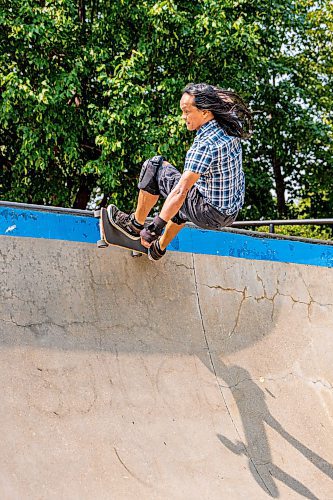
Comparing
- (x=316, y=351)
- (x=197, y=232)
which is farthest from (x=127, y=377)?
(x=316, y=351)

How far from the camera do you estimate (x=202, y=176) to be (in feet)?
13.7

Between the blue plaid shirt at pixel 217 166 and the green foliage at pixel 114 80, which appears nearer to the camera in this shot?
the blue plaid shirt at pixel 217 166

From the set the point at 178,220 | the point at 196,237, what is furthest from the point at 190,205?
the point at 196,237

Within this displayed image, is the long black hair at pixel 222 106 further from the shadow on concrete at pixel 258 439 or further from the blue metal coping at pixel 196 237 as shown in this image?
the shadow on concrete at pixel 258 439

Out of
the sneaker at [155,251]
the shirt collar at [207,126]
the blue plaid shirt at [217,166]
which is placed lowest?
the sneaker at [155,251]

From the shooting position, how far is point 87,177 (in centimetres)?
1473

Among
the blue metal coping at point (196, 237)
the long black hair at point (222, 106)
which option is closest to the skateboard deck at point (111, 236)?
the blue metal coping at point (196, 237)

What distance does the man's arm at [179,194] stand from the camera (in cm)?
394

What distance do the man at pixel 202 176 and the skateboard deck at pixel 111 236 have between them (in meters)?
0.03

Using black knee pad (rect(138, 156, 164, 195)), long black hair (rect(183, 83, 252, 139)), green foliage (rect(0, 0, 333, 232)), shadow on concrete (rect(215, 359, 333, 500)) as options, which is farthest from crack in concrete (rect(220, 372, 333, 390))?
green foliage (rect(0, 0, 333, 232))

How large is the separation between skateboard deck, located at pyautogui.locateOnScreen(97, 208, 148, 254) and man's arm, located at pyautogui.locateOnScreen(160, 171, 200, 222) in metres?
0.39

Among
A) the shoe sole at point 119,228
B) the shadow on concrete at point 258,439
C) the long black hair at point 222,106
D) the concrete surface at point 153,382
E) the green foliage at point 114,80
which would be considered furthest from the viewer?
the green foliage at point 114,80

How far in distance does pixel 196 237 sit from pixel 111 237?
1030 mm

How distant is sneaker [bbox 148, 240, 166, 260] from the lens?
4.36m
